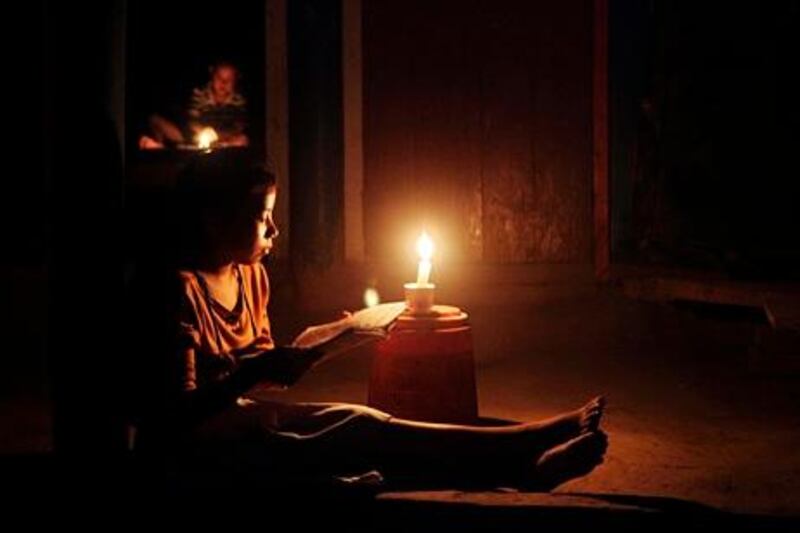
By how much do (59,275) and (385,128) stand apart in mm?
5133

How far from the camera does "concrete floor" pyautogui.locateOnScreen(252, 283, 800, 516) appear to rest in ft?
14.7

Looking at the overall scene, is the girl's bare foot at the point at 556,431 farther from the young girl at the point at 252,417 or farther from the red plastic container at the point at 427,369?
the red plastic container at the point at 427,369

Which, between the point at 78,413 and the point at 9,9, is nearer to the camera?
the point at 78,413

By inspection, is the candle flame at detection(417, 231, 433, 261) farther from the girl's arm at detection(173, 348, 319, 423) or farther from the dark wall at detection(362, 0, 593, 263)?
the dark wall at detection(362, 0, 593, 263)

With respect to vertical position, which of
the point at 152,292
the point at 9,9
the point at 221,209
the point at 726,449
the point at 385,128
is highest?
the point at 9,9

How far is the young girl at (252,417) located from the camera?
4.07m

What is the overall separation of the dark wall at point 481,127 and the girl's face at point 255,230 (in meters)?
4.51

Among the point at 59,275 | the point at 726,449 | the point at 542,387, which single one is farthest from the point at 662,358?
the point at 59,275

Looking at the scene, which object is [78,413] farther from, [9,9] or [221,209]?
Answer: [9,9]

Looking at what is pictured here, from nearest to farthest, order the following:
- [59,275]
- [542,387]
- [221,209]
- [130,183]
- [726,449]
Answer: [59,275] < [221,209] < [726,449] < [542,387] < [130,183]

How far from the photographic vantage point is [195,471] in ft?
13.5

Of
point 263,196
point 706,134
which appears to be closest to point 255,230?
point 263,196

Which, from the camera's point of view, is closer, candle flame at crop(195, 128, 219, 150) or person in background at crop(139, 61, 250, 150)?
candle flame at crop(195, 128, 219, 150)

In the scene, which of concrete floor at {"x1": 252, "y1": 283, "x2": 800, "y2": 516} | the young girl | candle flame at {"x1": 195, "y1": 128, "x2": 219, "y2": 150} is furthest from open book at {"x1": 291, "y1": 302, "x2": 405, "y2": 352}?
candle flame at {"x1": 195, "y1": 128, "x2": 219, "y2": 150}
